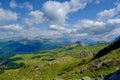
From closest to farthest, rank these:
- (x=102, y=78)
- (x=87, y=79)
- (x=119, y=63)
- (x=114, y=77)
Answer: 1. (x=114, y=77)
2. (x=102, y=78)
3. (x=87, y=79)
4. (x=119, y=63)

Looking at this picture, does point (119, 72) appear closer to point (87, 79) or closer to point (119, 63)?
point (87, 79)

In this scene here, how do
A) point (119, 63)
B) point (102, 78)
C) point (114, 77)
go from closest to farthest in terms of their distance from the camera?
point (114, 77), point (102, 78), point (119, 63)

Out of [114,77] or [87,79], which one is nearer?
[114,77]

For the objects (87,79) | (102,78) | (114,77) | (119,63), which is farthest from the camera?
(119,63)

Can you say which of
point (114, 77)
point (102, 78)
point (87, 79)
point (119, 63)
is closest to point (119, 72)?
point (114, 77)

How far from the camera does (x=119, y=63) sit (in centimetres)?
19988

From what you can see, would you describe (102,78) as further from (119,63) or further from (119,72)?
(119,63)

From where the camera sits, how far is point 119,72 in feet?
296

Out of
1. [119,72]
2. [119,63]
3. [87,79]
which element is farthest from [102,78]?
[119,63]

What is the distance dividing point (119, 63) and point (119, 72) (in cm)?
11385

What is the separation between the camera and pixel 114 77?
87.6 meters

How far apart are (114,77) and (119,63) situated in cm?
11706

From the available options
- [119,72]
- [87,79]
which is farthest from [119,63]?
[119,72]

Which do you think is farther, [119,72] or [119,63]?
[119,63]
